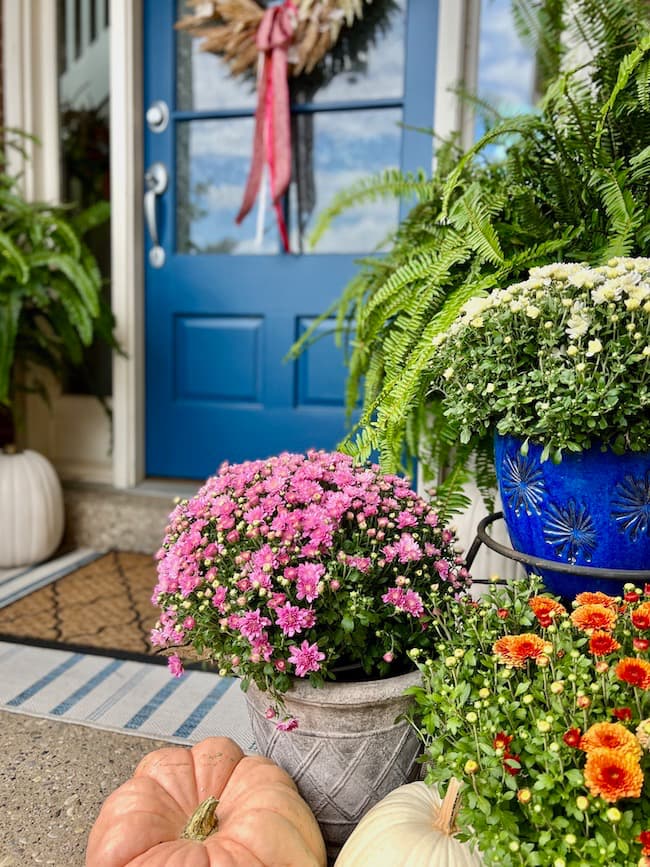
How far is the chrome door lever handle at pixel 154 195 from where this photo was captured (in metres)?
2.52

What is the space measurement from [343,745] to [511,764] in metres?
0.30

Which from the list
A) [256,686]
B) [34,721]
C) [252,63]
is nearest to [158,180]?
[252,63]

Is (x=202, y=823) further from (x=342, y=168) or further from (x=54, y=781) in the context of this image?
(x=342, y=168)

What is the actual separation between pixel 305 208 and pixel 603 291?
165 centimetres

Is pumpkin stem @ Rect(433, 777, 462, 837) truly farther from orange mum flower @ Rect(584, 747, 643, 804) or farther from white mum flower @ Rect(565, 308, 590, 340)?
white mum flower @ Rect(565, 308, 590, 340)

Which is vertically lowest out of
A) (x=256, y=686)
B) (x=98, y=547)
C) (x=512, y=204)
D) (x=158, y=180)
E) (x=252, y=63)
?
(x=98, y=547)

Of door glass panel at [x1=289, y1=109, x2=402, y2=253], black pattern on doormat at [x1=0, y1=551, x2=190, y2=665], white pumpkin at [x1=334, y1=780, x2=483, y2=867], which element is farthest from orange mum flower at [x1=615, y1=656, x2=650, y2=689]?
door glass panel at [x1=289, y1=109, x2=402, y2=253]

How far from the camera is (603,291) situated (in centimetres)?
96

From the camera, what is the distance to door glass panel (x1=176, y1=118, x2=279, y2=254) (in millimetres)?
2488

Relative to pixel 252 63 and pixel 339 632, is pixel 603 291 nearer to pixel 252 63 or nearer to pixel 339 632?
pixel 339 632

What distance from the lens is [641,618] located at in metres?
0.87

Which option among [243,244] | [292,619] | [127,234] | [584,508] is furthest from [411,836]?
[127,234]

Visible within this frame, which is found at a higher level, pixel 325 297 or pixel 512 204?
pixel 512 204

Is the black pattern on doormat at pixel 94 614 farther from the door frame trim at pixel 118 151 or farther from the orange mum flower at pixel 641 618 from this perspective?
the orange mum flower at pixel 641 618
